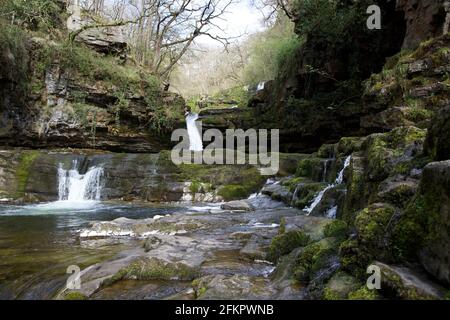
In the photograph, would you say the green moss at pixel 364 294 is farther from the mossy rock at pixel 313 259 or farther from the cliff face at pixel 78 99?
the cliff face at pixel 78 99

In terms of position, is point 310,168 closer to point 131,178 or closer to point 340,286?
point 131,178

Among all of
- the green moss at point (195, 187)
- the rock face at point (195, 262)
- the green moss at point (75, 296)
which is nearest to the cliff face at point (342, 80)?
the green moss at point (195, 187)

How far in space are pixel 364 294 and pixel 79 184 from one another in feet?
34.2

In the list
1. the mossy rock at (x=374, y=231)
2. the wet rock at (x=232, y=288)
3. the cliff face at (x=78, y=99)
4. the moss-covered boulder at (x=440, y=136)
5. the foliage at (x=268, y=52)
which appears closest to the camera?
the mossy rock at (x=374, y=231)

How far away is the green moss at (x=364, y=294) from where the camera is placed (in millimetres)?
2418

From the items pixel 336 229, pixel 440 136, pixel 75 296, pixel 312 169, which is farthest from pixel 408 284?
pixel 312 169

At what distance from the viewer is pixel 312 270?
338 centimetres

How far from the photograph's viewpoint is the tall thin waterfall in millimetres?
11172

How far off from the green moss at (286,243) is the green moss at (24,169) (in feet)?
29.4

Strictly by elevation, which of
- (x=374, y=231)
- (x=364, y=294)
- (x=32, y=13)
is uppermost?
(x=32, y=13)

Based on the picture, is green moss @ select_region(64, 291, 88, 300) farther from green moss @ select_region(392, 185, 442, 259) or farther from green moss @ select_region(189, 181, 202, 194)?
green moss @ select_region(189, 181, 202, 194)

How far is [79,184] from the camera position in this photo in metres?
11.4

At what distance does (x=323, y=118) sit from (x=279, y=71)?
4.45 metres

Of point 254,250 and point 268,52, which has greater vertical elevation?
point 268,52
